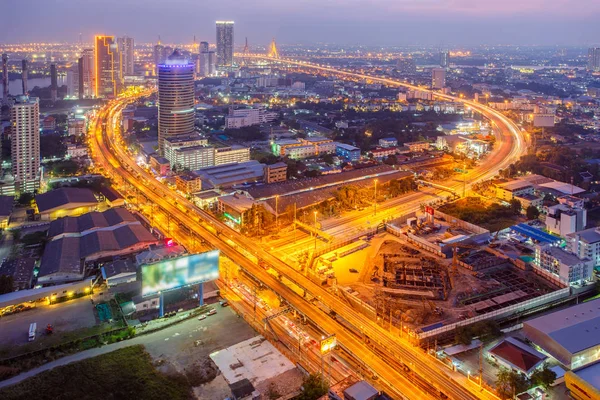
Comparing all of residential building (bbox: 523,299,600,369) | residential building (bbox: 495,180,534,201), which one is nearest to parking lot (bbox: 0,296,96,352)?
residential building (bbox: 523,299,600,369)

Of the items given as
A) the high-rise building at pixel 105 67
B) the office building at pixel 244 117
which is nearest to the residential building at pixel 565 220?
the office building at pixel 244 117

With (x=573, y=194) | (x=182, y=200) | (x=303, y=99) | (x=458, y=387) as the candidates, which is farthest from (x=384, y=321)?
(x=303, y=99)

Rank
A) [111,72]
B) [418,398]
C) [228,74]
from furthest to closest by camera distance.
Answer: [228,74] < [111,72] < [418,398]

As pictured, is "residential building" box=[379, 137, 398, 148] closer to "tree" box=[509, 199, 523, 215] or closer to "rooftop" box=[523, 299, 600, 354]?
"tree" box=[509, 199, 523, 215]

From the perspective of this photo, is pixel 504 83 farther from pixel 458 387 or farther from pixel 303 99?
pixel 458 387

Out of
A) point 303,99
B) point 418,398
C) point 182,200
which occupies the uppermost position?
point 303,99

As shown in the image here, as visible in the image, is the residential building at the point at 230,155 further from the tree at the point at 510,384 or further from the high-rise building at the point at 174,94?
the tree at the point at 510,384
